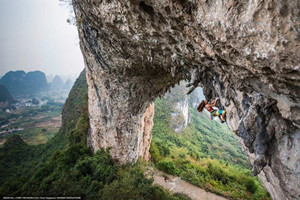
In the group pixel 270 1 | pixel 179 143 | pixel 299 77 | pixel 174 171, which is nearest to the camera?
pixel 270 1

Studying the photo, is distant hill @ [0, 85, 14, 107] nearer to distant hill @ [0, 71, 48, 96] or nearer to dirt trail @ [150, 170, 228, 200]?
distant hill @ [0, 71, 48, 96]

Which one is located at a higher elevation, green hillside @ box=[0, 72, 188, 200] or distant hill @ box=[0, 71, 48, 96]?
distant hill @ box=[0, 71, 48, 96]

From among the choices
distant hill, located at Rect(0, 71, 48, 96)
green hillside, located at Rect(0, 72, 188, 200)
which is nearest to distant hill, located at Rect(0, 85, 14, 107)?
distant hill, located at Rect(0, 71, 48, 96)

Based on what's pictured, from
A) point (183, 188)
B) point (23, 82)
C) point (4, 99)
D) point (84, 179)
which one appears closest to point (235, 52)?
point (183, 188)

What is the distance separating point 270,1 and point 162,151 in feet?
58.1

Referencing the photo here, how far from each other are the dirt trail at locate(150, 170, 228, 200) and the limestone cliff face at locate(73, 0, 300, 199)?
20.2 feet

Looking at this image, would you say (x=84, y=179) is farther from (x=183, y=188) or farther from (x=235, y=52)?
(x=235, y=52)

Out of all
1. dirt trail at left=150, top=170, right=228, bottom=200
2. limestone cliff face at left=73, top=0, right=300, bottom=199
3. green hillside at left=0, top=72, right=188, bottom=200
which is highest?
limestone cliff face at left=73, top=0, right=300, bottom=199

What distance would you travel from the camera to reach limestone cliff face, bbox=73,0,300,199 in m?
2.58

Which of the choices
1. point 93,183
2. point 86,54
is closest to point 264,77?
point 86,54

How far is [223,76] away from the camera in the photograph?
498cm

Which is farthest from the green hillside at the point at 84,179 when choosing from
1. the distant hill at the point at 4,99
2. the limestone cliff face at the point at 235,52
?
the distant hill at the point at 4,99

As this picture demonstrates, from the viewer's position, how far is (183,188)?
37.9ft

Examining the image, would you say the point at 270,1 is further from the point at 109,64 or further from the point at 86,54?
the point at 86,54
